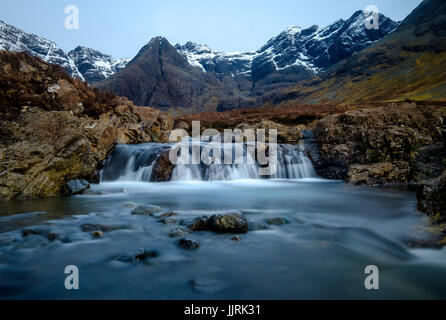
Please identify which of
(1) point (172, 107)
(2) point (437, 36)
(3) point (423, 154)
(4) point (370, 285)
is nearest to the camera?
(4) point (370, 285)

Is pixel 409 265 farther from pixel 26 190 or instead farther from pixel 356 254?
pixel 26 190

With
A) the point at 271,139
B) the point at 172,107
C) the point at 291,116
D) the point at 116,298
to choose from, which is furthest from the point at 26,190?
the point at 172,107

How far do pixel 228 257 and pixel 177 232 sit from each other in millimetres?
1358

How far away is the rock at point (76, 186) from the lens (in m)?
8.89

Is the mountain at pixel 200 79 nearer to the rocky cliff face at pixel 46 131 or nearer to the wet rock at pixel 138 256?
the rocky cliff face at pixel 46 131

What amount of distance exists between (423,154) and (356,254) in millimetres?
9039

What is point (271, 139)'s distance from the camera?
18.1m

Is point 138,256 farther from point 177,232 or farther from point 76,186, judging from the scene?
point 76,186

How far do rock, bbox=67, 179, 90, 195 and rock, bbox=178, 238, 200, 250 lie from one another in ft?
20.8

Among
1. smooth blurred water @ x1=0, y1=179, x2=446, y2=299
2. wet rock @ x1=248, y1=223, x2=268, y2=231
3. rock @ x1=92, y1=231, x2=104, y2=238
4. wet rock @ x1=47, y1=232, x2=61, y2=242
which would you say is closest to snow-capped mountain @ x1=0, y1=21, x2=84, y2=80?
smooth blurred water @ x1=0, y1=179, x2=446, y2=299

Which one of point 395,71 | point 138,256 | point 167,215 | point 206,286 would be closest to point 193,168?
point 167,215

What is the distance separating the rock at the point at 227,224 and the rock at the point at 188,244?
726mm

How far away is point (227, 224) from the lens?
507 centimetres
